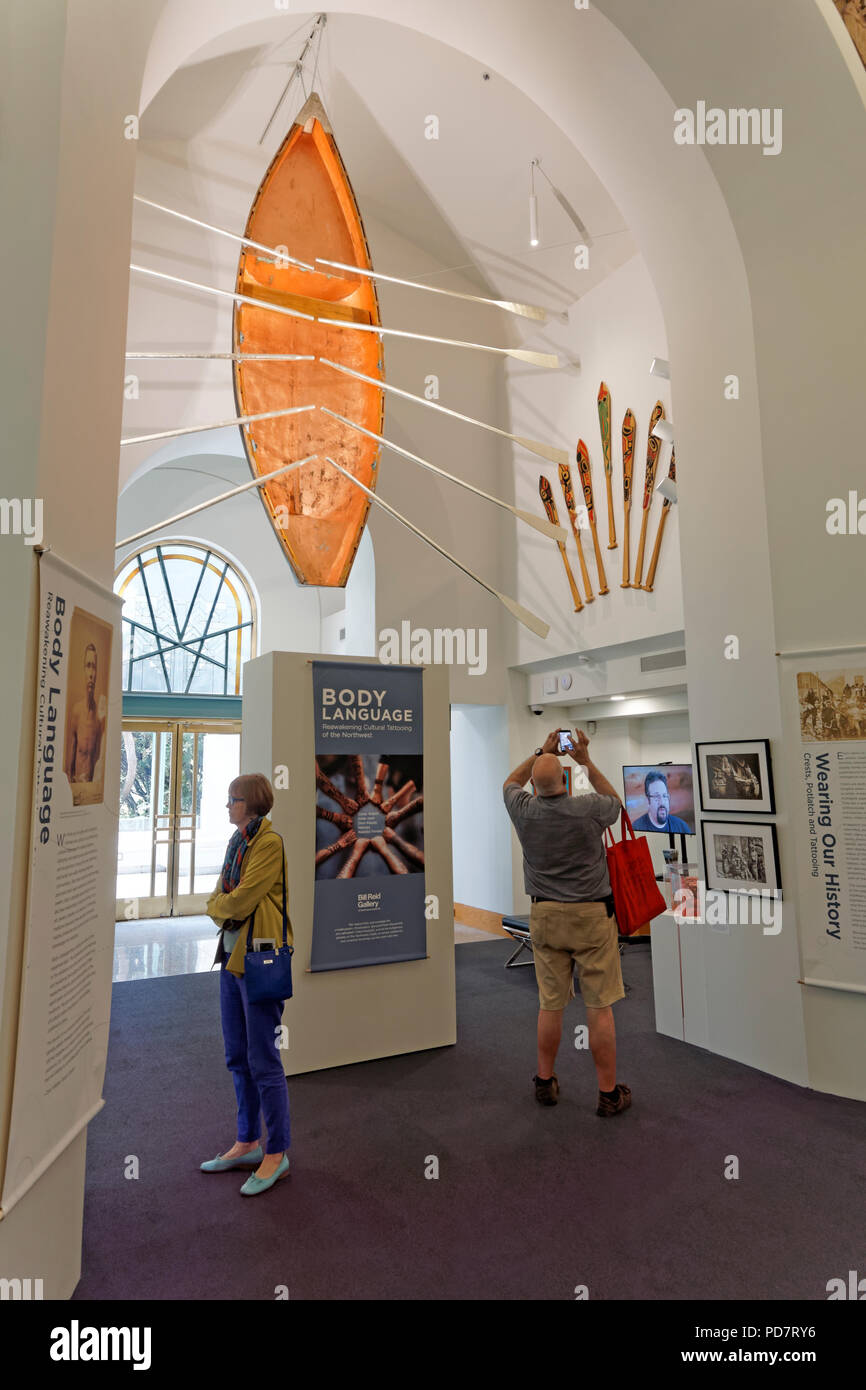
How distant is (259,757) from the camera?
4.23 meters

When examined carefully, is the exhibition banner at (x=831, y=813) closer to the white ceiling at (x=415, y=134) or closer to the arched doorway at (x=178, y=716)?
the white ceiling at (x=415, y=134)

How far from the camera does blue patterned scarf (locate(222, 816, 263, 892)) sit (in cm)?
291

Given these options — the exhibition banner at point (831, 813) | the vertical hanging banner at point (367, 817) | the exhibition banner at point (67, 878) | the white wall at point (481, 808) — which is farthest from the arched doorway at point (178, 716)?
the exhibition banner at point (831, 813)

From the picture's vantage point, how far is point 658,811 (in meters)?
7.55

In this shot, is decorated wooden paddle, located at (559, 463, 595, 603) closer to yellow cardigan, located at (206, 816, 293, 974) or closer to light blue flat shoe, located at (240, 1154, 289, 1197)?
yellow cardigan, located at (206, 816, 293, 974)

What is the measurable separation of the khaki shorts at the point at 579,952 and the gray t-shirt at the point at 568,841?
6cm

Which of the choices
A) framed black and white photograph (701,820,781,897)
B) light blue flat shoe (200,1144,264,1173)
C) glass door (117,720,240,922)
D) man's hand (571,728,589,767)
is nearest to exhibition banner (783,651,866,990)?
framed black and white photograph (701,820,781,897)

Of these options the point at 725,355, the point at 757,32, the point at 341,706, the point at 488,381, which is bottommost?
the point at 341,706

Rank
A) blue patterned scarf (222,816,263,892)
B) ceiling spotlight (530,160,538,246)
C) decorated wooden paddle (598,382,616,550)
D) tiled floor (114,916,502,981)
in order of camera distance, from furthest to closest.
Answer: ceiling spotlight (530,160,538,246) → decorated wooden paddle (598,382,616,550) → tiled floor (114,916,502,981) → blue patterned scarf (222,816,263,892)

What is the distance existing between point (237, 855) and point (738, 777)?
2762 millimetres

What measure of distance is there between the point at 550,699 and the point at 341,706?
4366mm

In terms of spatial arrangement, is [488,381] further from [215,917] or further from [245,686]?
[215,917]

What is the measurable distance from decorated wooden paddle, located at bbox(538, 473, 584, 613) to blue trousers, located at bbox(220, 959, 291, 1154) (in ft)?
18.1
